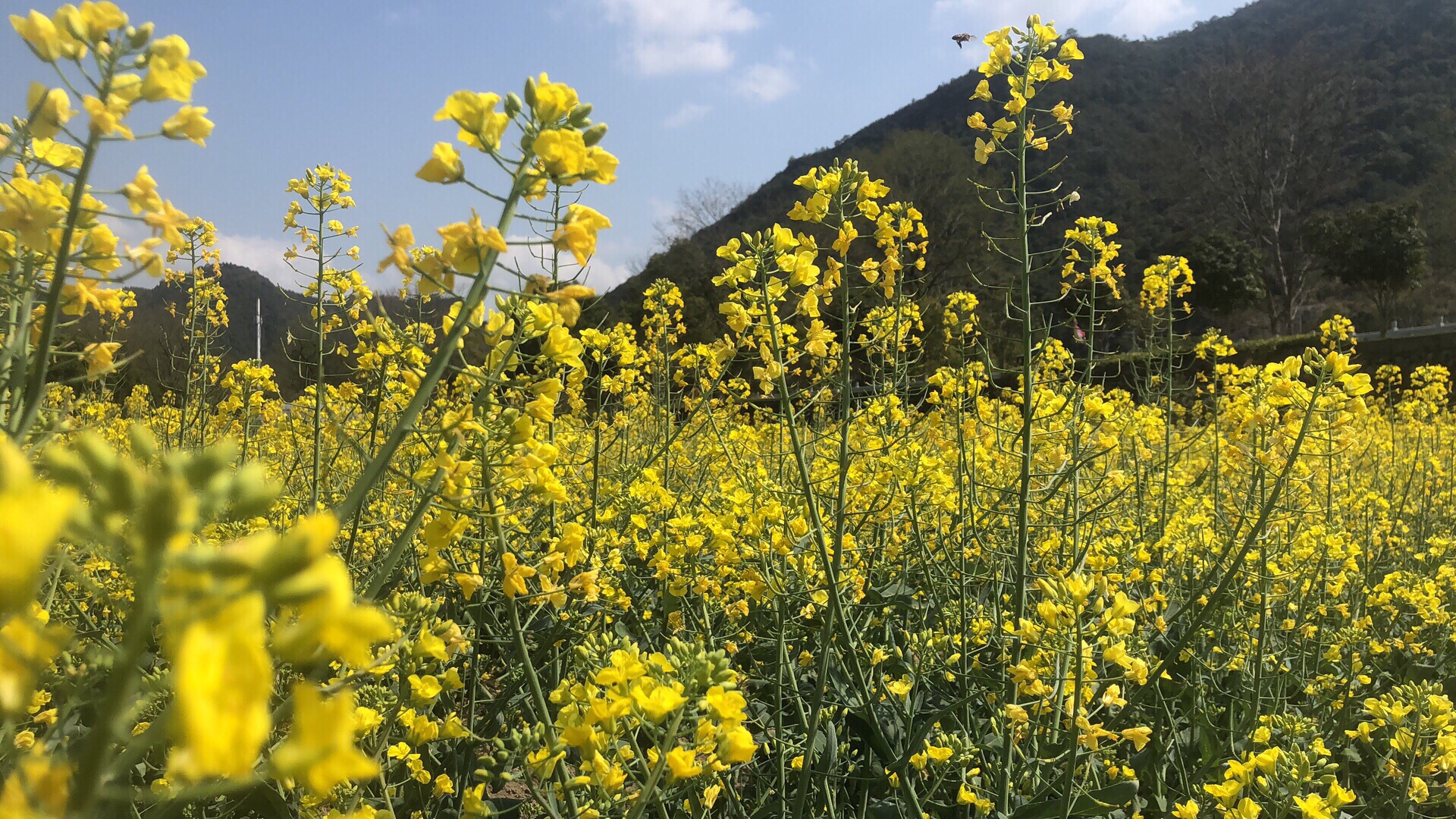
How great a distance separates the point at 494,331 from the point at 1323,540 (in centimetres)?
422

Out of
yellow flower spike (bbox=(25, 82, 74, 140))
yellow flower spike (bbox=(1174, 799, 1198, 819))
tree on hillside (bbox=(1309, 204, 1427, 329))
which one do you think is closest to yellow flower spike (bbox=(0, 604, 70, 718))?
yellow flower spike (bbox=(25, 82, 74, 140))

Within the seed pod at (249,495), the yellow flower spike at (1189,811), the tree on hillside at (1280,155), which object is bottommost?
the yellow flower spike at (1189,811)

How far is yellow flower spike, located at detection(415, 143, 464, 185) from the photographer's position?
117 centimetres

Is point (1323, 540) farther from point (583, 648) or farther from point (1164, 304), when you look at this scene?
point (583, 648)

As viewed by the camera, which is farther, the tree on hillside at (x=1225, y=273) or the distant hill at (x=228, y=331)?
the tree on hillside at (x=1225, y=273)

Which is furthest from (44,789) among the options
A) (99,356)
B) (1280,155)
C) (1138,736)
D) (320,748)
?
(1280,155)

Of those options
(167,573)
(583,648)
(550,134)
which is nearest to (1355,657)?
(583,648)

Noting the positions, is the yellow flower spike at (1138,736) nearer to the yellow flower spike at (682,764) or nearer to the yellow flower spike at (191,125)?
the yellow flower spike at (682,764)

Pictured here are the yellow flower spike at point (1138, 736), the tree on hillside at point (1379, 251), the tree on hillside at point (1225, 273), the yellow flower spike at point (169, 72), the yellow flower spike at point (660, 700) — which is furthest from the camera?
the tree on hillside at point (1225, 273)

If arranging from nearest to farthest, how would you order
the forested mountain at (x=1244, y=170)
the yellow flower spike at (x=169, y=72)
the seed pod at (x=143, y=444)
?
the seed pod at (x=143, y=444) < the yellow flower spike at (x=169, y=72) < the forested mountain at (x=1244, y=170)

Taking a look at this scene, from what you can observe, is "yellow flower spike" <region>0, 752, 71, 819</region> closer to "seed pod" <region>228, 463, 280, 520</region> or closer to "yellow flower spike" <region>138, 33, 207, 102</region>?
"seed pod" <region>228, 463, 280, 520</region>

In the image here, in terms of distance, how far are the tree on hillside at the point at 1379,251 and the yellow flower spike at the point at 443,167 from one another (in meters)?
28.5

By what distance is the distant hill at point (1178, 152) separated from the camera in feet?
90.9

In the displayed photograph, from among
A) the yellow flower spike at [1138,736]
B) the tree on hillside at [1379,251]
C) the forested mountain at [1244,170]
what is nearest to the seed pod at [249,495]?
the yellow flower spike at [1138,736]
